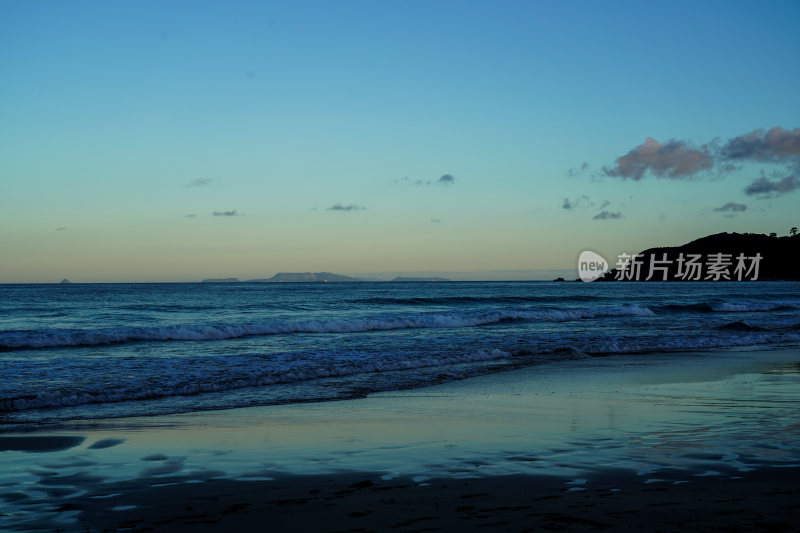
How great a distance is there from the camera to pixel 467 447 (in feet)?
22.1

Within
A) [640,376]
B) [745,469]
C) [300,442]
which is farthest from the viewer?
[640,376]

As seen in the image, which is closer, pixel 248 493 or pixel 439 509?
pixel 439 509

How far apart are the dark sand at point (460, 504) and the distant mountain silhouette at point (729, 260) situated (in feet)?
473

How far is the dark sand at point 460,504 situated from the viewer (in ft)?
14.3

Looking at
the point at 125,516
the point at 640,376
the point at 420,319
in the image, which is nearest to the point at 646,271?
the point at 420,319

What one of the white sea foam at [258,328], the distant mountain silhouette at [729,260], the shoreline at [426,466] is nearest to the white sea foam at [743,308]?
the white sea foam at [258,328]

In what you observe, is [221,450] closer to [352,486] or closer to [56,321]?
[352,486]

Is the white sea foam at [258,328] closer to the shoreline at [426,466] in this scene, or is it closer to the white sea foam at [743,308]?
the white sea foam at [743,308]

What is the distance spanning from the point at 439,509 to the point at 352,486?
38.2 inches

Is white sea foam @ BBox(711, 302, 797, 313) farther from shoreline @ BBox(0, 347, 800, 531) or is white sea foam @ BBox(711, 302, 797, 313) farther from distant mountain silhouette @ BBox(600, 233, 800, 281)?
distant mountain silhouette @ BBox(600, 233, 800, 281)

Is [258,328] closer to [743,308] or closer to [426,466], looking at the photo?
[426,466]

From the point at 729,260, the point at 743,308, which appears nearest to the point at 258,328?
the point at 743,308

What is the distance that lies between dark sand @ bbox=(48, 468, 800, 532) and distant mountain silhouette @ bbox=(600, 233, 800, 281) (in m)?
144

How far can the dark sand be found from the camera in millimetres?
4348
